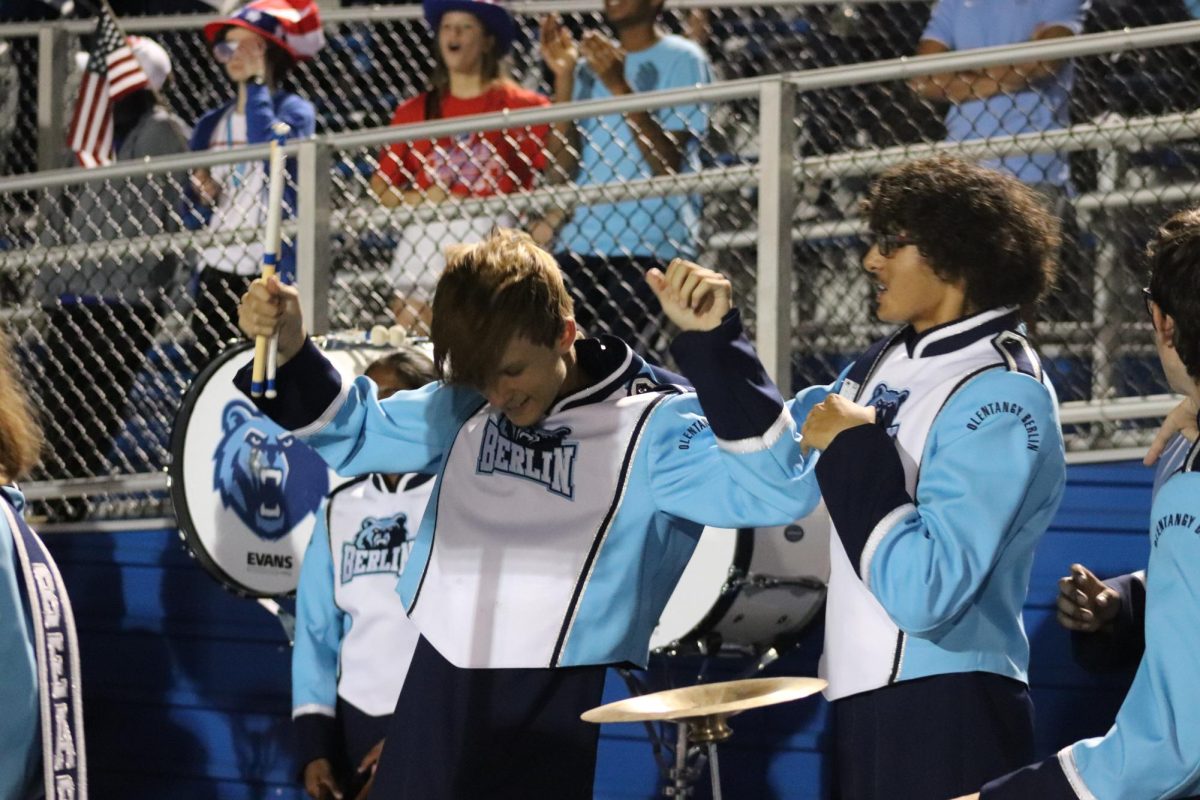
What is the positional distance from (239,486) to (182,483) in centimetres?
17

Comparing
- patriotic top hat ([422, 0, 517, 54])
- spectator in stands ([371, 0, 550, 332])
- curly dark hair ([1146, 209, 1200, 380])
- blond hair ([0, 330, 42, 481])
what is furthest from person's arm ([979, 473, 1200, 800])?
Result: patriotic top hat ([422, 0, 517, 54])

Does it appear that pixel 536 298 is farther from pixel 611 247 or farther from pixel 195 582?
pixel 195 582

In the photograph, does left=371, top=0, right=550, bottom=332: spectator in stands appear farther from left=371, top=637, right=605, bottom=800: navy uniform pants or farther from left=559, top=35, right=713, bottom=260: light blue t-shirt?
left=371, top=637, right=605, bottom=800: navy uniform pants

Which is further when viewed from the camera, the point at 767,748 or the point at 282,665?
the point at 282,665

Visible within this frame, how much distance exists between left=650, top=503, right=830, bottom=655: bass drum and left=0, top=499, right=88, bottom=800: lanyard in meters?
1.34

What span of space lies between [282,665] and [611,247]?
1.69 m

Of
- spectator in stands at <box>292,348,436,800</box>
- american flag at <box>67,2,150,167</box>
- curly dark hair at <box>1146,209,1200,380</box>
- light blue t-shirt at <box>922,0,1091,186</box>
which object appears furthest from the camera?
american flag at <box>67,2,150,167</box>

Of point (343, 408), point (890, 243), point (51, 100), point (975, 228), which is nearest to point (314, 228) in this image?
point (343, 408)

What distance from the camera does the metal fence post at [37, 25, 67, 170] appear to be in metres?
6.70

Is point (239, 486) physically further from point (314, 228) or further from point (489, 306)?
point (489, 306)

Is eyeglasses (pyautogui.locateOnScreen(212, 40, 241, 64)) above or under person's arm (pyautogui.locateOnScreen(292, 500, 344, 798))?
above

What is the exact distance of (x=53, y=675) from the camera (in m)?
2.72

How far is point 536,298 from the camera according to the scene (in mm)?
2574

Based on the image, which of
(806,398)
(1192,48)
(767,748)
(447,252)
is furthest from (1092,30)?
(447,252)
